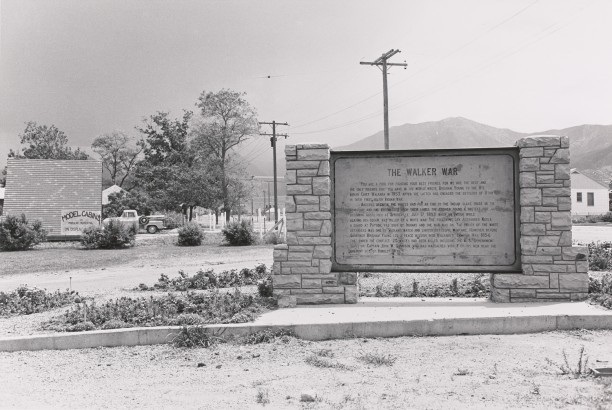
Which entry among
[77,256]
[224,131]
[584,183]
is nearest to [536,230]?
[77,256]

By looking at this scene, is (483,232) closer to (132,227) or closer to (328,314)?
(328,314)

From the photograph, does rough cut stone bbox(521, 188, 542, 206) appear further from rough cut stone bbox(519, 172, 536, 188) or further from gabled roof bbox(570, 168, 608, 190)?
gabled roof bbox(570, 168, 608, 190)

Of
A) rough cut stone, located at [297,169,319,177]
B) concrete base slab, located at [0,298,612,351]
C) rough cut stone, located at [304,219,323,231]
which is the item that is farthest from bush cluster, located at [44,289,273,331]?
rough cut stone, located at [297,169,319,177]

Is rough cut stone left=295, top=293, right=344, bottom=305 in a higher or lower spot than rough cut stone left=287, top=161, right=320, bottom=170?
lower

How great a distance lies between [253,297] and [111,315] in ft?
6.55

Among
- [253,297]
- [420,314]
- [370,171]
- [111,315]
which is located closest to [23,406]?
[111,315]

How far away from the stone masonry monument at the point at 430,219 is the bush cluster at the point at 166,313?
0.64m

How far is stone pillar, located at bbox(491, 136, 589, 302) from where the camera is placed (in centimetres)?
→ 728

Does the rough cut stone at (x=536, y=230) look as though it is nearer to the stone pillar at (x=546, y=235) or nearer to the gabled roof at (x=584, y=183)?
the stone pillar at (x=546, y=235)

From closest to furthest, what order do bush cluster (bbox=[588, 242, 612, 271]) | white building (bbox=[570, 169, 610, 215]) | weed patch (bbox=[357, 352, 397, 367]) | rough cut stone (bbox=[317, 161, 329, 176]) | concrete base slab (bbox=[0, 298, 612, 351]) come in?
weed patch (bbox=[357, 352, 397, 367]) < concrete base slab (bbox=[0, 298, 612, 351]) < rough cut stone (bbox=[317, 161, 329, 176]) < bush cluster (bbox=[588, 242, 612, 271]) < white building (bbox=[570, 169, 610, 215])

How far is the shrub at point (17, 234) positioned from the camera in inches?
913

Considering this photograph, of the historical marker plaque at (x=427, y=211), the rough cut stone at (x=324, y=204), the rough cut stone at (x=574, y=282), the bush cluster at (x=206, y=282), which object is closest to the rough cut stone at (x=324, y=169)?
the historical marker plaque at (x=427, y=211)

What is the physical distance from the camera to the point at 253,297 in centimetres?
795

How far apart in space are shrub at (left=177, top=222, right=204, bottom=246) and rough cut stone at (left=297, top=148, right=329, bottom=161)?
17920mm
